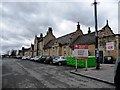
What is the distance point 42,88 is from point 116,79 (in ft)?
22.3

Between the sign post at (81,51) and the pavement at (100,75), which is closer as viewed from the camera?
the pavement at (100,75)

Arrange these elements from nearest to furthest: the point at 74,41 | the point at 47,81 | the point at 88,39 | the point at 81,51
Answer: the point at 47,81
the point at 81,51
the point at 88,39
the point at 74,41

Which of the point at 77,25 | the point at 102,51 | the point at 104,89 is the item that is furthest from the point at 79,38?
the point at 104,89

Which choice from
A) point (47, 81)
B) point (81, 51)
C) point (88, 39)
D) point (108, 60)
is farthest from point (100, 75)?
point (88, 39)

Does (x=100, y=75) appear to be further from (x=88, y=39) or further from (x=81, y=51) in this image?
(x=88, y=39)

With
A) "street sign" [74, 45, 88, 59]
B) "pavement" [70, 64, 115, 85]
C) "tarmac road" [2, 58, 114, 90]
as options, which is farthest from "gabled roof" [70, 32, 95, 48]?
"tarmac road" [2, 58, 114, 90]

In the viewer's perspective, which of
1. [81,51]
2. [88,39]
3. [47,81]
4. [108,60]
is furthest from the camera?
[88,39]

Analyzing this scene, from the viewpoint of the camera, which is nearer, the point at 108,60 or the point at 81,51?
the point at 81,51

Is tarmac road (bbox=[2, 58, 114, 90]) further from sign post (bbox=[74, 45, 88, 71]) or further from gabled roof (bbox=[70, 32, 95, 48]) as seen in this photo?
gabled roof (bbox=[70, 32, 95, 48])

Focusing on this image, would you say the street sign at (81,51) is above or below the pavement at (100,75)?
above

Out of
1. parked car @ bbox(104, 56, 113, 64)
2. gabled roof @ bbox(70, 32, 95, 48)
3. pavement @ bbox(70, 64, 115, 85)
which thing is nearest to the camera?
pavement @ bbox(70, 64, 115, 85)

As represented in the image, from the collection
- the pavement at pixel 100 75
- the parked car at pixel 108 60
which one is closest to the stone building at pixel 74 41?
the parked car at pixel 108 60

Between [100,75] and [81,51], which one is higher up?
[81,51]

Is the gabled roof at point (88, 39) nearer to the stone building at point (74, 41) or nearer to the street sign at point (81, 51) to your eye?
the stone building at point (74, 41)
